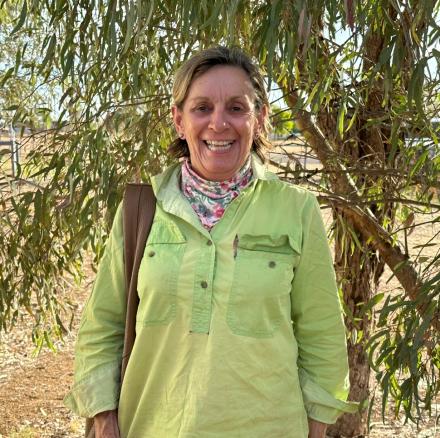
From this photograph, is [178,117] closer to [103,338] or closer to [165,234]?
[165,234]

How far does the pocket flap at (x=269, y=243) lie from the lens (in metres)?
Result: 1.35

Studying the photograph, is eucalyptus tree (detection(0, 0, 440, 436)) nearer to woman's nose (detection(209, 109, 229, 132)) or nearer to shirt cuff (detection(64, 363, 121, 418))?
woman's nose (detection(209, 109, 229, 132))

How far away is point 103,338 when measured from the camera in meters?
1.45

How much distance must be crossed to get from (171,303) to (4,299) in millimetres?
1631

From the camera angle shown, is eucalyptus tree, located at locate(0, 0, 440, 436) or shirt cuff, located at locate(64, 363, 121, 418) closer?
shirt cuff, located at locate(64, 363, 121, 418)

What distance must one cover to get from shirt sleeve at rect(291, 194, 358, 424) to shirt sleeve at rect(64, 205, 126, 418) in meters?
0.35

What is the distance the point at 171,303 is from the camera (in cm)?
134

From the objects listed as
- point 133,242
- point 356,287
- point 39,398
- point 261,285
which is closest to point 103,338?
point 133,242

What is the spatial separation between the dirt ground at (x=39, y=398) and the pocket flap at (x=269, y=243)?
2.24 meters

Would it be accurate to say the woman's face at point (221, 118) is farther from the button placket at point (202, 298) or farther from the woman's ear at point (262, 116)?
the button placket at point (202, 298)

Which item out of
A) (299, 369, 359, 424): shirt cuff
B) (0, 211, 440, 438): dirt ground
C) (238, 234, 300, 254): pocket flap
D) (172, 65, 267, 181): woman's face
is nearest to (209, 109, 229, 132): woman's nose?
A: (172, 65, 267, 181): woman's face

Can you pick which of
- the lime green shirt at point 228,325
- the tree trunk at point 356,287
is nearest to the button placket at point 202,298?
the lime green shirt at point 228,325

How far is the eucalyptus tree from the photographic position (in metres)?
1.85

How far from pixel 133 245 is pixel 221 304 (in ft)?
0.71
